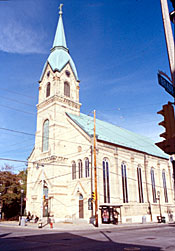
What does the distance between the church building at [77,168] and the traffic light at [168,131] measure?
28150mm

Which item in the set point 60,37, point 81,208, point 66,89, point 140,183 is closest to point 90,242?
point 81,208

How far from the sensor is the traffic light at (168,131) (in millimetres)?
3838

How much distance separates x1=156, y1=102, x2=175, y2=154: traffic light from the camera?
3.84m

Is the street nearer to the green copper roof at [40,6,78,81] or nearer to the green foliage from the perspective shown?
the green foliage

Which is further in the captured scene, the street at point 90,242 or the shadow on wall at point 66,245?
→ the street at point 90,242

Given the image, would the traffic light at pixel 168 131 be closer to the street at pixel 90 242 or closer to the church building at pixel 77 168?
the street at pixel 90 242

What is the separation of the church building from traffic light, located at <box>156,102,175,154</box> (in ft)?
92.4

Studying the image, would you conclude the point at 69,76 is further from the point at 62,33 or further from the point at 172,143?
the point at 172,143

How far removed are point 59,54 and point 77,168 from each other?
23.0m

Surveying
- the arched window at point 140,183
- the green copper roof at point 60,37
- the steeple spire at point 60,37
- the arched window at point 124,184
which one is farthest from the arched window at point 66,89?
the arched window at point 140,183

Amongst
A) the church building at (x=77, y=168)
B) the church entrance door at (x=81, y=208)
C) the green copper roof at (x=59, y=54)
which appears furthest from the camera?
the green copper roof at (x=59, y=54)

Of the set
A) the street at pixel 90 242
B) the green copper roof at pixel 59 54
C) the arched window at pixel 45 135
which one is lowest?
the street at pixel 90 242

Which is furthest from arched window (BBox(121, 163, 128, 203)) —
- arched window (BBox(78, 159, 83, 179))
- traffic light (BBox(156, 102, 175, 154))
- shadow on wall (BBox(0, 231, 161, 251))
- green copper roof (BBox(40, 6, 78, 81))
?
traffic light (BBox(156, 102, 175, 154))

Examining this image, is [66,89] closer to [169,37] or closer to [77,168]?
[77,168]
